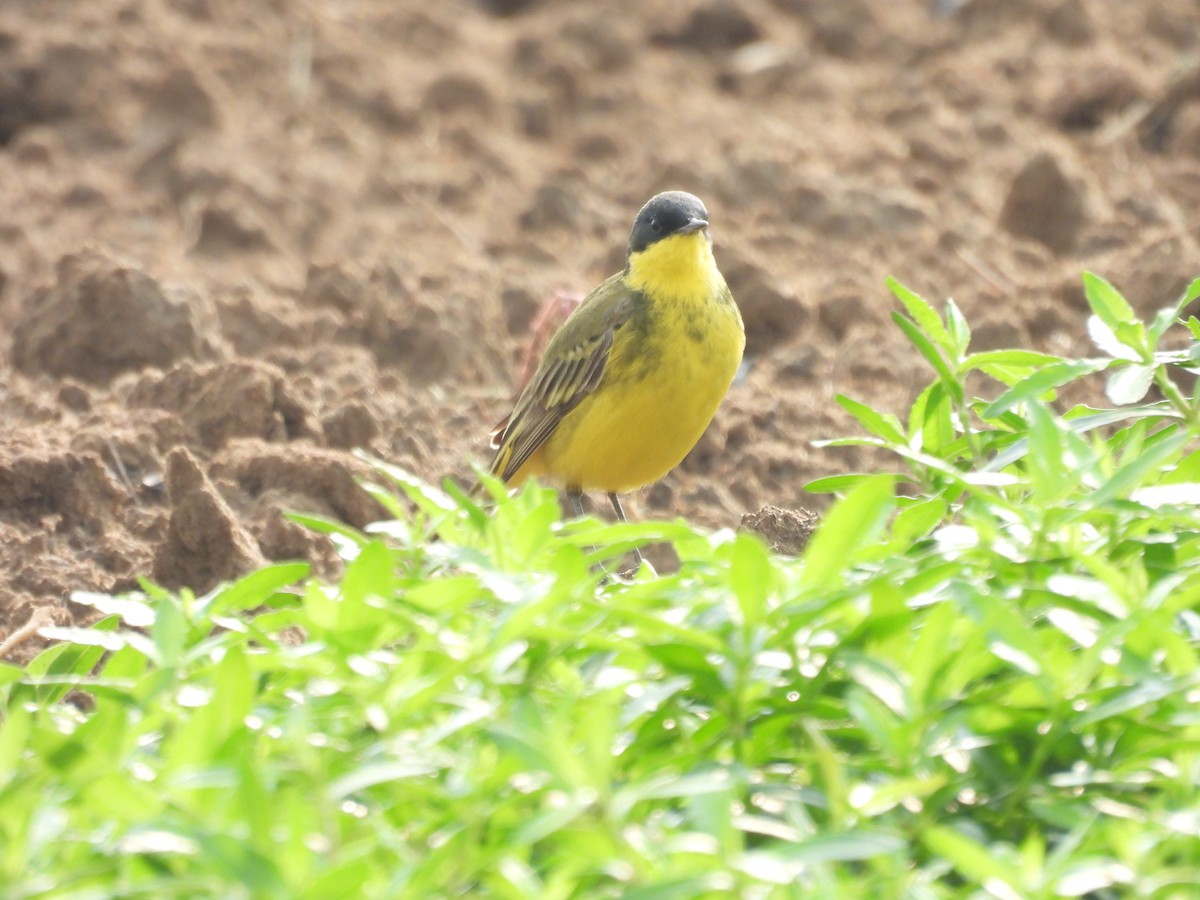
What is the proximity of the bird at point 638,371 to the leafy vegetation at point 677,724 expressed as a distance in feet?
10.0

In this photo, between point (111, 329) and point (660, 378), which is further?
point (111, 329)

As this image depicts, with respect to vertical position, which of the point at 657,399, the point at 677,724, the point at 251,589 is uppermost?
the point at 251,589

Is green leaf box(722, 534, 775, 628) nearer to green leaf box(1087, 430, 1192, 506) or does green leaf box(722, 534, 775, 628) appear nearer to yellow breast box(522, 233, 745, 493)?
green leaf box(1087, 430, 1192, 506)

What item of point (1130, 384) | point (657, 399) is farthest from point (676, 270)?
point (1130, 384)

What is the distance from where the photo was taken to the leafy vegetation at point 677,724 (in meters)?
2.69

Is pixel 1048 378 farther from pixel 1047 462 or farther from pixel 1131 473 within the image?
pixel 1131 473

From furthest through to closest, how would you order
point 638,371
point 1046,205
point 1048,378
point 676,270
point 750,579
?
point 1046,205, point 676,270, point 638,371, point 1048,378, point 750,579

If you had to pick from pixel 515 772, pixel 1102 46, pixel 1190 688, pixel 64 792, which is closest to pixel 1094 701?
pixel 1190 688

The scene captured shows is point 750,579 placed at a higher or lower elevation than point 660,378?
higher

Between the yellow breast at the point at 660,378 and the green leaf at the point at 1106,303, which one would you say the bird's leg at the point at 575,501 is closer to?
the yellow breast at the point at 660,378

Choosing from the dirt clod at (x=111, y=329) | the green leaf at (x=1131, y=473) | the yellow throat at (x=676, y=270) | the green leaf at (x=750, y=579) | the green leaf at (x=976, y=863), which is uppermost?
the green leaf at (x=1131, y=473)

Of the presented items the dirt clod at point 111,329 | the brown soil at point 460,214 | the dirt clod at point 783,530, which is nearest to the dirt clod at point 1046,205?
the brown soil at point 460,214

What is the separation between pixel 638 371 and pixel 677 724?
11.9 ft

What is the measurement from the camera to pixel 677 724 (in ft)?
10.4
